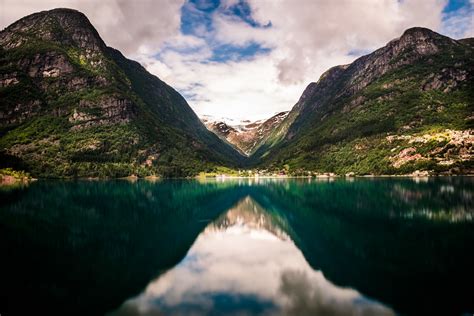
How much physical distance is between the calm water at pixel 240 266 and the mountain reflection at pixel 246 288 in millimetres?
92

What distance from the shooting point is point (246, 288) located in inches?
1051

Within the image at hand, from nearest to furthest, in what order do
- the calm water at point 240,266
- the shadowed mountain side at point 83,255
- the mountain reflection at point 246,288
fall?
1. the mountain reflection at point 246,288
2. the calm water at point 240,266
3. the shadowed mountain side at point 83,255

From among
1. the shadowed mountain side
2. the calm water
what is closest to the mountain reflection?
the calm water

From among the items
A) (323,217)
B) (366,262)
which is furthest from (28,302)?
(323,217)

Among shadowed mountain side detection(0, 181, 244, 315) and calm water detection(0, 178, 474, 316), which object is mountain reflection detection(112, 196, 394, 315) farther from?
shadowed mountain side detection(0, 181, 244, 315)

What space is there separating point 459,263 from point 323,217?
3345 cm

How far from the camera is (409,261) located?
31.2 m

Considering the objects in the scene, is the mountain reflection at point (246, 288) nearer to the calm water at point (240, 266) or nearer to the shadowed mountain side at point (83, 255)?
the calm water at point (240, 266)

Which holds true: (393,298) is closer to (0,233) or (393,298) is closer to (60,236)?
(60,236)

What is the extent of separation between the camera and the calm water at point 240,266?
2258cm

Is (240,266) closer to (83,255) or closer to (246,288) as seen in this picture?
(246,288)

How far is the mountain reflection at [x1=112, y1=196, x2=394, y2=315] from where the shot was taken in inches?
867

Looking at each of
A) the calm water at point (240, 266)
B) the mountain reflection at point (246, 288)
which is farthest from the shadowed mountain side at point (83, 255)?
the mountain reflection at point (246, 288)

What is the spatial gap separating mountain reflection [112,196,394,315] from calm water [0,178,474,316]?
0.09m
